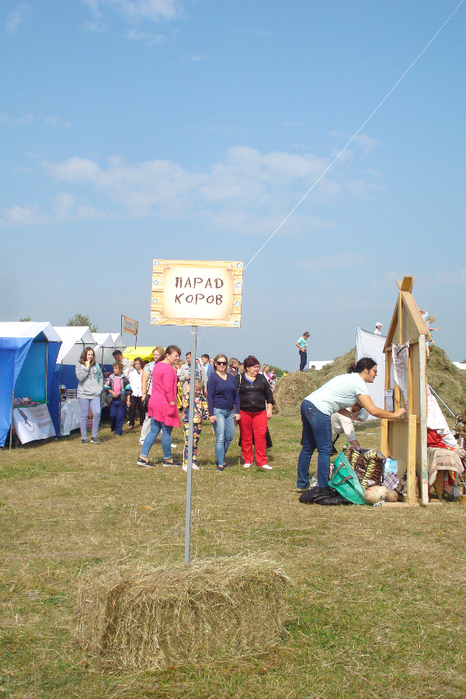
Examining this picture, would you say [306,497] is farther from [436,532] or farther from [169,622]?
[169,622]

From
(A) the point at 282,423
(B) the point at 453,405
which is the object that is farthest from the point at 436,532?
(A) the point at 282,423

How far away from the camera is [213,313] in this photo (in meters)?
4.44

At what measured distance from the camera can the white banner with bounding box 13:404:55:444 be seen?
1236 cm

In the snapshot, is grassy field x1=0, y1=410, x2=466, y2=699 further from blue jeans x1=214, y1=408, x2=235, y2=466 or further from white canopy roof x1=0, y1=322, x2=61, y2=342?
white canopy roof x1=0, y1=322, x2=61, y2=342

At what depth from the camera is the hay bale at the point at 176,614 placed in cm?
323

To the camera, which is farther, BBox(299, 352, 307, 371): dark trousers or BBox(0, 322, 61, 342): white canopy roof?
BBox(299, 352, 307, 371): dark trousers

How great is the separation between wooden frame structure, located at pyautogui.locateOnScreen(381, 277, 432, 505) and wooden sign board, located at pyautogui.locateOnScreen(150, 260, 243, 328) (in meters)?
3.47

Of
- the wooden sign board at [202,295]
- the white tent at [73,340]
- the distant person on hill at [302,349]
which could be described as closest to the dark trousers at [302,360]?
the distant person on hill at [302,349]

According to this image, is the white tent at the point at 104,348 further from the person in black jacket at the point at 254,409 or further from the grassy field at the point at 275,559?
the grassy field at the point at 275,559

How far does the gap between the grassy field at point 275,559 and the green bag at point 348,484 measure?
261 mm

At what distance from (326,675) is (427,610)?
3.64ft

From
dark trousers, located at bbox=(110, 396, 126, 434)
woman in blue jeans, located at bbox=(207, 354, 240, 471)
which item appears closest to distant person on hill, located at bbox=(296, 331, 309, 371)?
dark trousers, located at bbox=(110, 396, 126, 434)

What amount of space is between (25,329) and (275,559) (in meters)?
9.52

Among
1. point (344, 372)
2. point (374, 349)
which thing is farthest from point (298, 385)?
point (374, 349)
